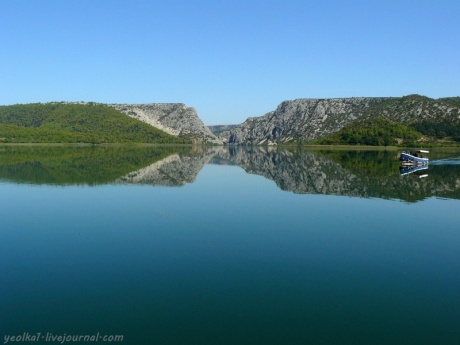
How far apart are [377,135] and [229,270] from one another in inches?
6075

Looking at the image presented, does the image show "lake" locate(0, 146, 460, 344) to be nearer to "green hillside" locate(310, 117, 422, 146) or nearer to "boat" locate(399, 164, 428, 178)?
"boat" locate(399, 164, 428, 178)

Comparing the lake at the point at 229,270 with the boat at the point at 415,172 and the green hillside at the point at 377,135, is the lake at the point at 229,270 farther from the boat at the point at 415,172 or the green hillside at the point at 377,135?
the green hillside at the point at 377,135

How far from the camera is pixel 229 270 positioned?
13.8 metres

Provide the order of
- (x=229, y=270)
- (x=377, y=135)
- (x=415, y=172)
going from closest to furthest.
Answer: (x=229, y=270)
(x=415, y=172)
(x=377, y=135)

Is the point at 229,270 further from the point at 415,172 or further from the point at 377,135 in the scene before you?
the point at 377,135

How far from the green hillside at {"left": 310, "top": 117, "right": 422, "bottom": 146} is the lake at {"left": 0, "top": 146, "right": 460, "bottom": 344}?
131079mm

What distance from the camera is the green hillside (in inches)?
5985

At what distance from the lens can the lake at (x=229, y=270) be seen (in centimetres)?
984

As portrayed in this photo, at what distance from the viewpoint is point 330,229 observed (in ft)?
67.1

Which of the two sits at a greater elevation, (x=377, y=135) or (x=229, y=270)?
(x=377, y=135)

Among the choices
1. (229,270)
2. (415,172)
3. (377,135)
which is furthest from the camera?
(377,135)

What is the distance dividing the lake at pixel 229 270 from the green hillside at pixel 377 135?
430 feet

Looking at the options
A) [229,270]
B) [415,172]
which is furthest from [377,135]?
[229,270]

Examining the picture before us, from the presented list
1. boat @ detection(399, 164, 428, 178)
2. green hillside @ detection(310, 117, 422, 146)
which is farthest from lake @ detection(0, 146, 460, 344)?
green hillside @ detection(310, 117, 422, 146)
